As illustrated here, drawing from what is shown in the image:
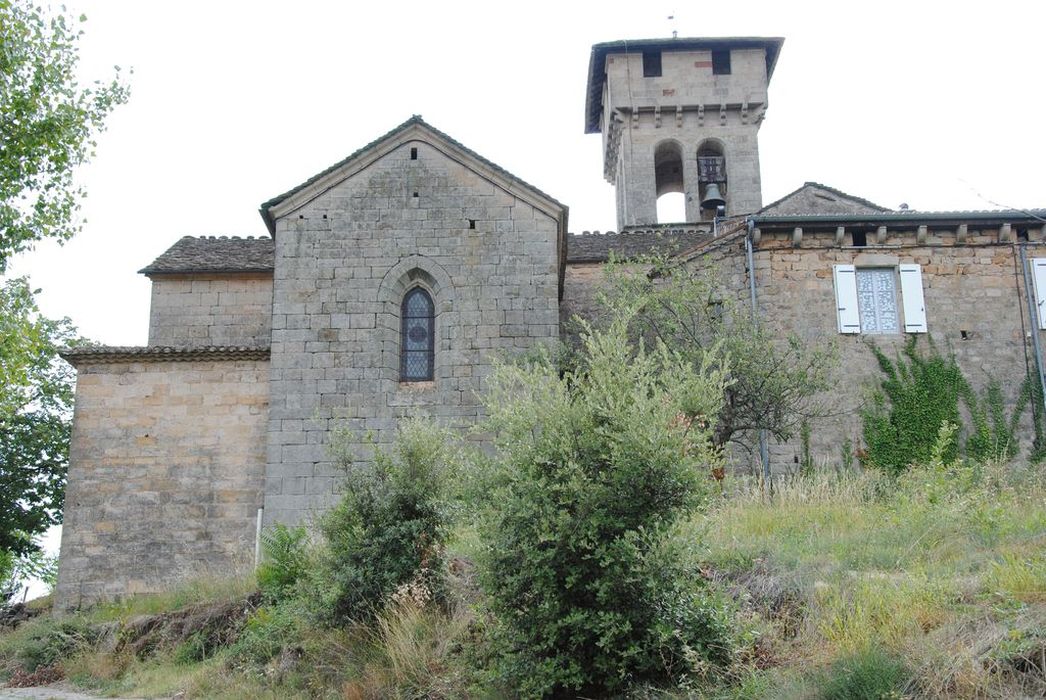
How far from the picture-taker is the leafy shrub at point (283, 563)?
44.5 feet

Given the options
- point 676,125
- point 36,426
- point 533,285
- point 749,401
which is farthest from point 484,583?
point 676,125

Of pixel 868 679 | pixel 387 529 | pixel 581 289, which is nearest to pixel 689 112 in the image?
pixel 581 289

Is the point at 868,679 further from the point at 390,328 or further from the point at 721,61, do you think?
the point at 721,61

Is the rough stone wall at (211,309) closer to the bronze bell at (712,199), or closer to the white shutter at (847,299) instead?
the bronze bell at (712,199)

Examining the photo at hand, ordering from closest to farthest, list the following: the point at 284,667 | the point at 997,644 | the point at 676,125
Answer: the point at 997,644, the point at 284,667, the point at 676,125

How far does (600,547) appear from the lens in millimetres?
8078

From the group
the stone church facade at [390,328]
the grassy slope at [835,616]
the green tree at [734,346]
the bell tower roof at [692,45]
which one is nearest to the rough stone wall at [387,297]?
the stone church facade at [390,328]

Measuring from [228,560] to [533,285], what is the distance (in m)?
7.21

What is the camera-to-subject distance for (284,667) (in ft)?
37.7

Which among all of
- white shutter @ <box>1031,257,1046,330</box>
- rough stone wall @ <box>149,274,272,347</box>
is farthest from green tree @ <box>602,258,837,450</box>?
rough stone wall @ <box>149,274,272,347</box>

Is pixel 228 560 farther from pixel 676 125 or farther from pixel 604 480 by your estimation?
pixel 676 125

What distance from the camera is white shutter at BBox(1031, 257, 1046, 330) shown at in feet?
62.2

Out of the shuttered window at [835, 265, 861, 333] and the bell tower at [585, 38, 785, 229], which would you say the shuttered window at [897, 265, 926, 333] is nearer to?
the shuttered window at [835, 265, 861, 333]

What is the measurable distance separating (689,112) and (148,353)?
63.9 feet
